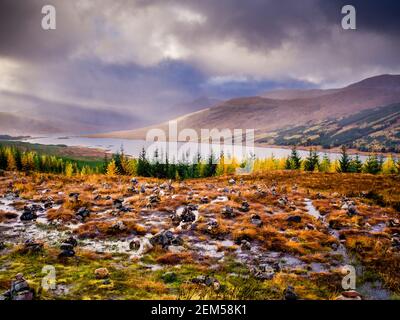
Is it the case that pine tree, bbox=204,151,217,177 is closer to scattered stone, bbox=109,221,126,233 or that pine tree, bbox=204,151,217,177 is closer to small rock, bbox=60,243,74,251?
scattered stone, bbox=109,221,126,233

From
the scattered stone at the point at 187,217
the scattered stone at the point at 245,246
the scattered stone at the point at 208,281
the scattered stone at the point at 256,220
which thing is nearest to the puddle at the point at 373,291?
the scattered stone at the point at 245,246

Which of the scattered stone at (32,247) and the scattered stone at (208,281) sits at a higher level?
the scattered stone at (32,247)

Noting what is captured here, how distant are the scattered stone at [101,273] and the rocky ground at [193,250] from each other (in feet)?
0.12

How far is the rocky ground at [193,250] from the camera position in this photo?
6660 mm

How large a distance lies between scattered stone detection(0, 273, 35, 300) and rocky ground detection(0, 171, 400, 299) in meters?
0.02

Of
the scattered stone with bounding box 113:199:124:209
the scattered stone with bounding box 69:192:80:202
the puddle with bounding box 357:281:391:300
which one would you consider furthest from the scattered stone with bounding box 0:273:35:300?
the scattered stone with bounding box 69:192:80:202

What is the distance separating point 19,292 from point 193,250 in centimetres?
505

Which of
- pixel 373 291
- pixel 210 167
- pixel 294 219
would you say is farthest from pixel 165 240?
pixel 210 167

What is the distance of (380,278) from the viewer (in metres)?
7.55

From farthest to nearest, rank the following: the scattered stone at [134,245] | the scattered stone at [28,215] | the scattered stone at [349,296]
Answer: the scattered stone at [28,215] → the scattered stone at [134,245] → the scattered stone at [349,296]

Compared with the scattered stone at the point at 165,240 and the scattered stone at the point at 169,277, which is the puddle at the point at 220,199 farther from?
the scattered stone at the point at 169,277

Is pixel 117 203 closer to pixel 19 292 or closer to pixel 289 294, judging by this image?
pixel 19 292

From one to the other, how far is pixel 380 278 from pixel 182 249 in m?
6.00
